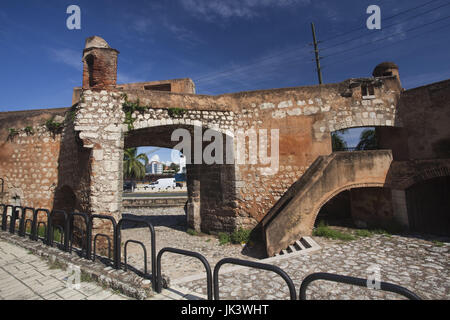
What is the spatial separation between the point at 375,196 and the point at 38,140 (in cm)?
1225

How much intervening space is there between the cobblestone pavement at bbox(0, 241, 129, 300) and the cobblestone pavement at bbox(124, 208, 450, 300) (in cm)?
128

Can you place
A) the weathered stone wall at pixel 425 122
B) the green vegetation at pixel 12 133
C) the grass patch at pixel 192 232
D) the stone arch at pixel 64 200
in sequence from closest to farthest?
1. the weathered stone wall at pixel 425 122
2. the stone arch at pixel 64 200
3. the green vegetation at pixel 12 133
4. the grass patch at pixel 192 232

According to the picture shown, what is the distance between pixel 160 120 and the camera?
313 inches

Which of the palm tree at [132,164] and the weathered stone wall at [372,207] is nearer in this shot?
the weathered stone wall at [372,207]

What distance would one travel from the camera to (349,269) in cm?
432

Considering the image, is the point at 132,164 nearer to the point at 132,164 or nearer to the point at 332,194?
the point at 132,164

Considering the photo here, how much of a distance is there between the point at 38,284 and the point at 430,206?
10179 millimetres

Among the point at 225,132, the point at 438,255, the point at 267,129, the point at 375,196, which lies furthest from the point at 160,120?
the point at 438,255

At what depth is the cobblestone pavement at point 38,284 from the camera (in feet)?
9.98

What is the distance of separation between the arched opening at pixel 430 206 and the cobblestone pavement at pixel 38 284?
25.8 feet

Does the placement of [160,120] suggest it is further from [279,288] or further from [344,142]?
[344,142]
